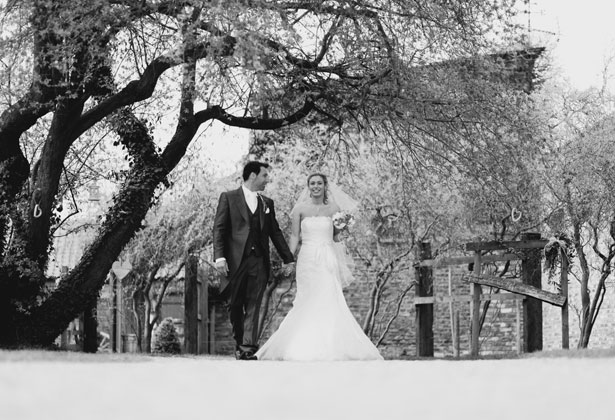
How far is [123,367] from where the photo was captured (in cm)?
1042

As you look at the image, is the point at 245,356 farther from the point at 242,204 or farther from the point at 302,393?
the point at 302,393

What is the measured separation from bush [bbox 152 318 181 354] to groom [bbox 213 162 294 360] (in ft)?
79.0

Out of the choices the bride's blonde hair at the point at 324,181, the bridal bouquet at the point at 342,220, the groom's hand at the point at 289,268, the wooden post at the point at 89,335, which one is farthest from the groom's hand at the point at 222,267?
the wooden post at the point at 89,335

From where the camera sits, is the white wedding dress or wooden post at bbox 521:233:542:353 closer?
the white wedding dress

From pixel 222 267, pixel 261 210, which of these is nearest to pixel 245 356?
pixel 222 267

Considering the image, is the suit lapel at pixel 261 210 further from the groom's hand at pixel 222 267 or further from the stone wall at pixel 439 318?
the stone wall at pixel 439 318

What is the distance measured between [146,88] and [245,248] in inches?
172

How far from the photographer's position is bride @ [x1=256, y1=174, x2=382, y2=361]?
575 inches

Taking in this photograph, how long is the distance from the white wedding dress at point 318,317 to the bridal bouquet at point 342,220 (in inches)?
3.9

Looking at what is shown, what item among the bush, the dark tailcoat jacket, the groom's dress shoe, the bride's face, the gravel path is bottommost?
the bush

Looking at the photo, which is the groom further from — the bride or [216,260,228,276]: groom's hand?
the bride

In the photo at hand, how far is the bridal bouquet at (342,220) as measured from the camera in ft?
50.4

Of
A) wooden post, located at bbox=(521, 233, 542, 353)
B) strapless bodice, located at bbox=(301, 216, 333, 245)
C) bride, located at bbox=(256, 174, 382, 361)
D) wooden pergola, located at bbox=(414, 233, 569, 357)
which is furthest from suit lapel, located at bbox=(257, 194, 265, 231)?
wooden post, located at bbox=(521, 233, 542, 353)

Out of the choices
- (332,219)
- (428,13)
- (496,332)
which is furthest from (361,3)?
(496,332)
